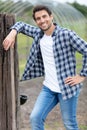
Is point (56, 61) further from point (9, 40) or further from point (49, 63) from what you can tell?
point (9, 40)

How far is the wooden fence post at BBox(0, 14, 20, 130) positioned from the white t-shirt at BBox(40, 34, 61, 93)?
1.13ft

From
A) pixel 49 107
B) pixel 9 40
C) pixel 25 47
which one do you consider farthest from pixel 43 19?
pixel 25 47

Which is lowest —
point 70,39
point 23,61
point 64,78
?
point 23,61

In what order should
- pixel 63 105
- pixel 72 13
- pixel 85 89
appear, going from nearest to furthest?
pixel 63 105, pixel 85 89, pixel 72 13

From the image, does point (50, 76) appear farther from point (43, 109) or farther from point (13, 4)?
point (13, 4)

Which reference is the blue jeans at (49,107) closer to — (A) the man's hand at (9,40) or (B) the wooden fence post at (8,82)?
(B) the wooden fence post at (8,82)

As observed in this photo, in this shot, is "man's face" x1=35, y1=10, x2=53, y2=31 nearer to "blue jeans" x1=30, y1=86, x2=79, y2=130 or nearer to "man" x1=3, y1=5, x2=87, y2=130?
"man" x1=3, y1=5, x2=87, y2=130

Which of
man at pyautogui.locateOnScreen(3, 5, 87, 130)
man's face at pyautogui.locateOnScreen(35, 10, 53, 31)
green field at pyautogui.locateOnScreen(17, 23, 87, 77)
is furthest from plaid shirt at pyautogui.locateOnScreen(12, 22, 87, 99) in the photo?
green field at pyautogui.locateOnScreen(17, 23, 87, 77)

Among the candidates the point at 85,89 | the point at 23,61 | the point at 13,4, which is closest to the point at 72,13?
the point at 13,4

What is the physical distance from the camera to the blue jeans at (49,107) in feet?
17.6

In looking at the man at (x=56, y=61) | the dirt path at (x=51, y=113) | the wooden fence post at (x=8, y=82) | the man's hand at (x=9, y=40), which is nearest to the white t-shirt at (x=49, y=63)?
the man at (x=56, y=61)

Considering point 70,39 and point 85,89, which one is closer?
point 70,39

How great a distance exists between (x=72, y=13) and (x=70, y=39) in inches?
940

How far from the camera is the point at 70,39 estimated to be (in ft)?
17.2
